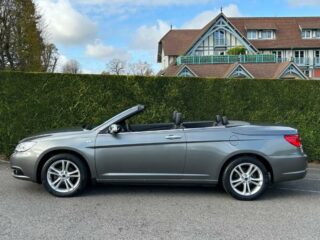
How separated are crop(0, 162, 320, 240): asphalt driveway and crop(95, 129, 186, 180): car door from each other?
0.39 m

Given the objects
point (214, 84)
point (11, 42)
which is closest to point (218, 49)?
point (11, 42)

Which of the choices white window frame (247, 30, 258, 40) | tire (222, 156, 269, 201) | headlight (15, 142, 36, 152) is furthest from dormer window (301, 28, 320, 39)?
headlight (15, 142, 36, 152)

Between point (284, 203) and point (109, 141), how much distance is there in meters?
2.86

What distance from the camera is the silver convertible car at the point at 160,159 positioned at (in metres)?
6.40

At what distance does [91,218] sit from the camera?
5391mm

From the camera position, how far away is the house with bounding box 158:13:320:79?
4725 centimetres

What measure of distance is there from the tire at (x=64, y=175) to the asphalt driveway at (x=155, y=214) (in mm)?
168

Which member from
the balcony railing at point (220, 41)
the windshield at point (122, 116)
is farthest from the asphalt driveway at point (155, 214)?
the balcony railing at point (220, 41)

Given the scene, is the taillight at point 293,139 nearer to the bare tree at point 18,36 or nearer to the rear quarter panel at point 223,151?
the rear quarter panel at point 223,151

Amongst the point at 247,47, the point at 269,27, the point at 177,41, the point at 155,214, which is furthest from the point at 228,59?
the point at 155,214

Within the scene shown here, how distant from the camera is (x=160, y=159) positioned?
6.41m

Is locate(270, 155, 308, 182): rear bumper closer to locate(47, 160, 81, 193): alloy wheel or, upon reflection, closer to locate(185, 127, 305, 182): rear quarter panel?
locate(185, 127, 305, 182): rear quarter panel

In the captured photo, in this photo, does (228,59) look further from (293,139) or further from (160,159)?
(160,159)

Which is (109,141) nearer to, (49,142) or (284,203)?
(49,142)
